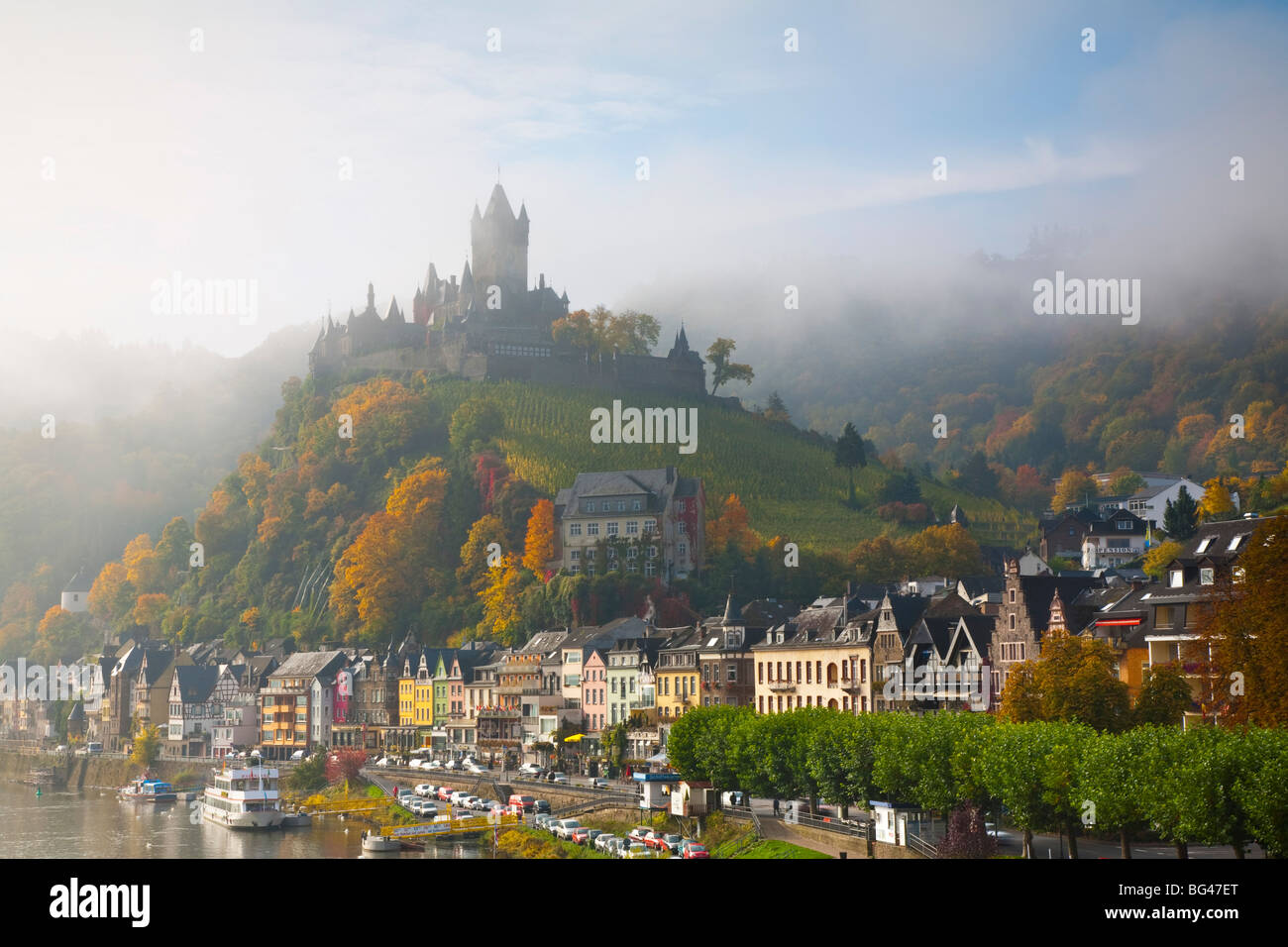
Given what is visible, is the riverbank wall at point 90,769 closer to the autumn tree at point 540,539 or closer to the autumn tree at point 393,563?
the autumn tree at point 393,563

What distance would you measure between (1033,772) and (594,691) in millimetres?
50433

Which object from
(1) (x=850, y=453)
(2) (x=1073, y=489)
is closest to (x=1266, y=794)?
(1) (x=850, y=453)

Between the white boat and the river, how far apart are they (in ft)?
2.72

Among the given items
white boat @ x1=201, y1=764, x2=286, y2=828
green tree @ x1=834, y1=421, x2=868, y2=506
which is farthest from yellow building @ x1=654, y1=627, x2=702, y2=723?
green tree @ x1=834, y1=421, x2=868, y2=506

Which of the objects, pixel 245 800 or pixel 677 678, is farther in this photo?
pixel 677 678

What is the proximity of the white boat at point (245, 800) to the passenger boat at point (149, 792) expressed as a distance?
1183 centimetres

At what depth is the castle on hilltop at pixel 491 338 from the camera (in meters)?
154

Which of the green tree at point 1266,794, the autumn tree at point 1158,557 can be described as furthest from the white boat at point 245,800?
the green tree at point 1266,794

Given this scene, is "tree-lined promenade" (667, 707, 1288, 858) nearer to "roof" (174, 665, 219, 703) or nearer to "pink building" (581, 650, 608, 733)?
"pink building" (581, 650, 608, 733)

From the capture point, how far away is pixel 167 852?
71438 mm

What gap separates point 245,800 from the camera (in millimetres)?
82062

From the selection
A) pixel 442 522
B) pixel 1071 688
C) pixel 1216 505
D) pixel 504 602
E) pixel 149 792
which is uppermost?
pixel 442 522

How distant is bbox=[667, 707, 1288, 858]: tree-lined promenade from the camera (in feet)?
128

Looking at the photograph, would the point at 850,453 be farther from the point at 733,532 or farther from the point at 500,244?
the point at 500,244
